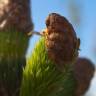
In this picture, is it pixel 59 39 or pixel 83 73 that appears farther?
pixel 83 73

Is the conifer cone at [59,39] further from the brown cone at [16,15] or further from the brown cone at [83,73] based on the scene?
the brown cone at [83,73]

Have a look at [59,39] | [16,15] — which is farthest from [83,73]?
[59,39]

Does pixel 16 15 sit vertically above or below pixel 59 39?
above

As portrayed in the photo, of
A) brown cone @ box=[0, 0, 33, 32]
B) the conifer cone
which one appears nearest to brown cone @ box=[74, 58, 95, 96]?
brown cone @ box=[0, 0, 33, 32]

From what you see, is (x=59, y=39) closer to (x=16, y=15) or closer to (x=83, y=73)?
(x=16, y=15)

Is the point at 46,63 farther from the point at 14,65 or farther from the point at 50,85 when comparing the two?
the point at 14,65

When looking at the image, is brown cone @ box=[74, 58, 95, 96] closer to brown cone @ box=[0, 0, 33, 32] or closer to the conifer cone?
brown cone @ box=[0, 0, 33, 32]

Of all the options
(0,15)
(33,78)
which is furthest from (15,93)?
(0,15)
